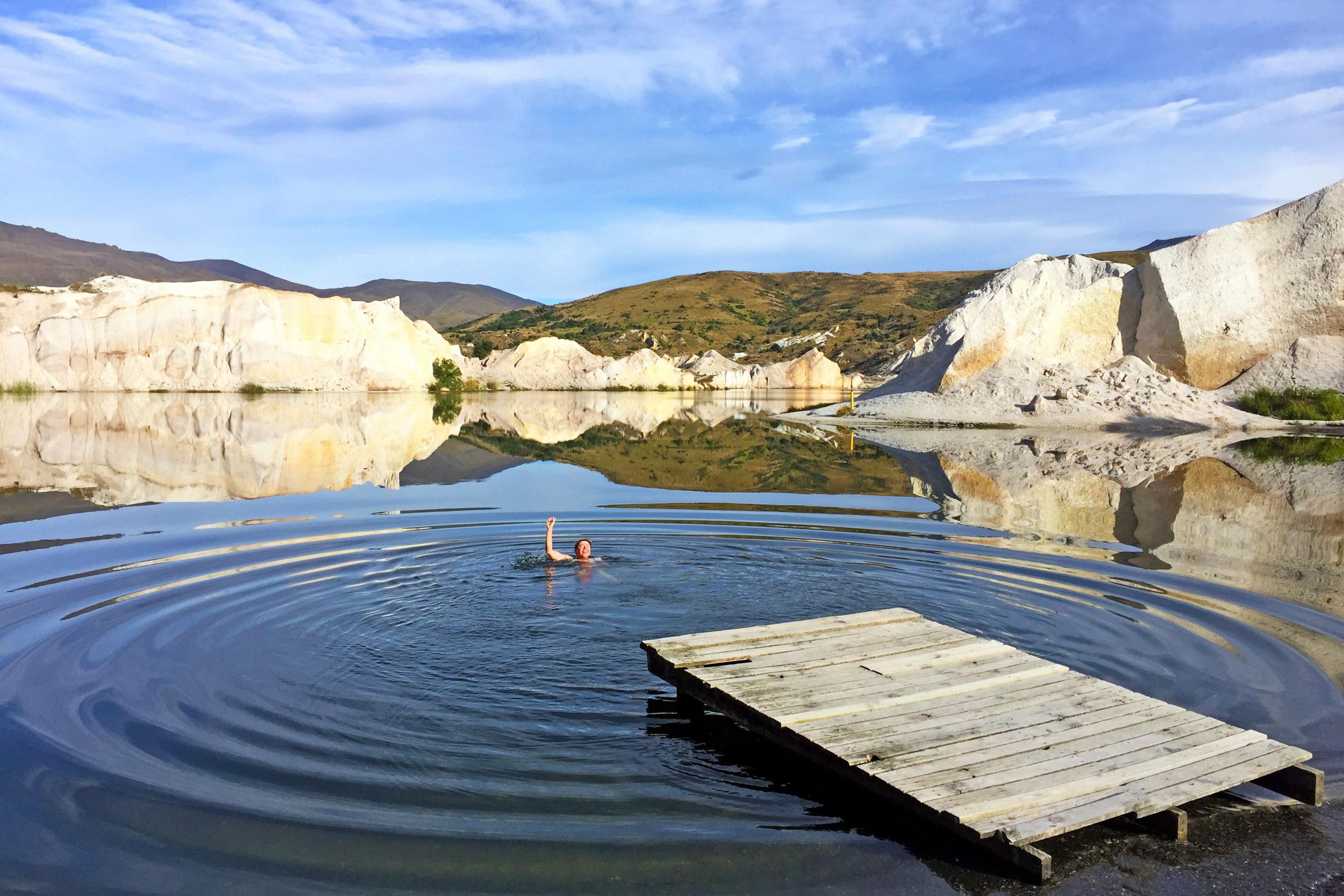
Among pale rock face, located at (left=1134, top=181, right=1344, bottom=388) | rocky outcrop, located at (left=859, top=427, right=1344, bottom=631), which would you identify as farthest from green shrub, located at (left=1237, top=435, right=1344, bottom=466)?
pale rock face, located at (left=1134, top=181, right=1344, bottom=388)

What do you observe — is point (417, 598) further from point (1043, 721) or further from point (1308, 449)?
point (1308, 449)

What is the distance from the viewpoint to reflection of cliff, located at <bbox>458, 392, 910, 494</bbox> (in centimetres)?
1978

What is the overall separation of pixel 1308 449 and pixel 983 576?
20.3 metres

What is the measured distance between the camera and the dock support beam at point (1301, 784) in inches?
211

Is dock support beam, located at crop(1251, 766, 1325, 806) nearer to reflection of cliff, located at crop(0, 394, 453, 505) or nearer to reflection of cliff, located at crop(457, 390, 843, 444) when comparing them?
reflection of cliff, located at crop(0, 394, 453, 505)

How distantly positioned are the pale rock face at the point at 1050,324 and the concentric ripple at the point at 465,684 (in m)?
28.0

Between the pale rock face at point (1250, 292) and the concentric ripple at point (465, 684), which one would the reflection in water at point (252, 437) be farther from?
the pale rock face at point (1250, 292)

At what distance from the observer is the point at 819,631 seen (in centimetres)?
796

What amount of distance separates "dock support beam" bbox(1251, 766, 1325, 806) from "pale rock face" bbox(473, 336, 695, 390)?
3255 inches

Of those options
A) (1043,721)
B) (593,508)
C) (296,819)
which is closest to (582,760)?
(296,819)

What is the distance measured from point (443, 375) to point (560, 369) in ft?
49.4

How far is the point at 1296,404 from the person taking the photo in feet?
119

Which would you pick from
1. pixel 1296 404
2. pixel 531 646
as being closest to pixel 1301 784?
pixel 531 646

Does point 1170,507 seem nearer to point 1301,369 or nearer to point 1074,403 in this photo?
point 1074,403
